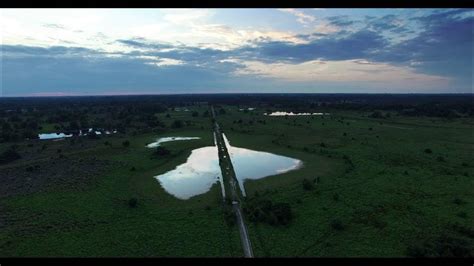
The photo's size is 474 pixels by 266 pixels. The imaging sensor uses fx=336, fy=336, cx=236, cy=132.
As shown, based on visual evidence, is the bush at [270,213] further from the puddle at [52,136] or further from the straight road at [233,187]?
the puddle at [52,136]

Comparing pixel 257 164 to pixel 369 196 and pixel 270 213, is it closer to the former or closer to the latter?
pixel 369 196

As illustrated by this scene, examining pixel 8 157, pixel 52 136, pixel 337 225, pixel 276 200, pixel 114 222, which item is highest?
pixel 337 225

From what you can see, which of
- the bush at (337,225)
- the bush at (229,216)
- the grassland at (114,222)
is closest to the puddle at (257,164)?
the bush at (229,216)

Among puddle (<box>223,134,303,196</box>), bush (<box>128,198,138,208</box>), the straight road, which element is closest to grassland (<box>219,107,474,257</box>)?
the straight road

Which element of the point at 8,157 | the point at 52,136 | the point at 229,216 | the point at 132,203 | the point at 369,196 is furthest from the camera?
the point at 52,136

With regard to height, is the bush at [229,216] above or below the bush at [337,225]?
below

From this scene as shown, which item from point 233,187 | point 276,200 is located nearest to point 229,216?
point 276,200
